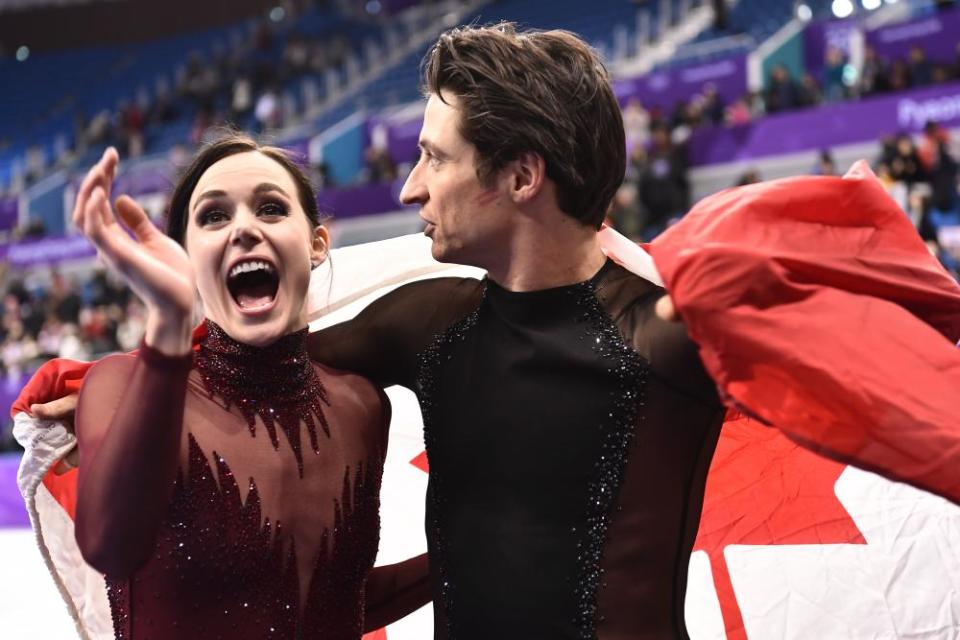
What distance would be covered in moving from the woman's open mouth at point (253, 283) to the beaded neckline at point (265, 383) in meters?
0.07

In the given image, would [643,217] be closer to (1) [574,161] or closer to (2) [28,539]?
(2) [28,539]

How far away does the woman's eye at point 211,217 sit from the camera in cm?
197

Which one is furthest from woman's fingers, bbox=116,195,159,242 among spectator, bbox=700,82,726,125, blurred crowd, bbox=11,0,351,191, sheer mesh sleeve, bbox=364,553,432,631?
blurred crowd, bbox=11,0,351,191

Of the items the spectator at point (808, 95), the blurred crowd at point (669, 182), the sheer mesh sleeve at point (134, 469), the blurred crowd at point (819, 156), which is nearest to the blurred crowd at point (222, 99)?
the blurred crowd at point (669, 182)

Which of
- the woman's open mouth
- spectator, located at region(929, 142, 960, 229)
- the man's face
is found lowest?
spectator, located at region(929, 142, 960, 229)

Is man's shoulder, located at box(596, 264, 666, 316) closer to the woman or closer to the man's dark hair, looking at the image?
the man's dark hair

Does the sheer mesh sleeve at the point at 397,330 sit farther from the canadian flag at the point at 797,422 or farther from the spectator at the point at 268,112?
the spectator at the point at 268,112

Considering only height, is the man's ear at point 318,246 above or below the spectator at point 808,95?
above

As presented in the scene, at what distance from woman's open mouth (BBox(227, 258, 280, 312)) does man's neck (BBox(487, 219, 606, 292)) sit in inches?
16.2

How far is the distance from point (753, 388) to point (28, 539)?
3847mm

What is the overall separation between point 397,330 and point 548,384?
0.38 metres

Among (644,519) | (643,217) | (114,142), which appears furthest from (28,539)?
(114,142)

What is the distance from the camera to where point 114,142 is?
19.6 metres

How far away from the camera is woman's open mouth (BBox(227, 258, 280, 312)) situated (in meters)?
1.94
